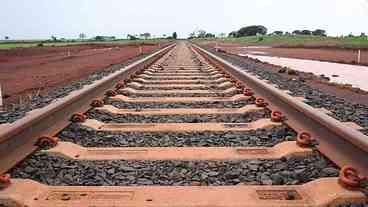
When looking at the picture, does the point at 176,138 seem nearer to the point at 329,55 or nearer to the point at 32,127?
the point at 32,127

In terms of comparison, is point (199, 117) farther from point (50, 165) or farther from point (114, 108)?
point (50, 165)

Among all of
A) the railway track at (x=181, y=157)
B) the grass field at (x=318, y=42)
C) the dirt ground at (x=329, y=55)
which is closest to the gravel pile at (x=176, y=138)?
the railway track at (x=181, y=157)

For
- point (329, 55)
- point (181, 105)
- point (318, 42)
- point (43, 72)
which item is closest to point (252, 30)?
point (318, 42)

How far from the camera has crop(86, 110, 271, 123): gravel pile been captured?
15.7ft

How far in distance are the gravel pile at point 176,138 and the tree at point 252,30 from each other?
160 meters

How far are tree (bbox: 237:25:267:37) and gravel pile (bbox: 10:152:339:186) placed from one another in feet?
527

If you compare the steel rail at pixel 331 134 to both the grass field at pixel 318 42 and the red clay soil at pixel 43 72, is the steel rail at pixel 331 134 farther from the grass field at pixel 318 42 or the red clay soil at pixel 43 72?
the grass field at pixel 318 42

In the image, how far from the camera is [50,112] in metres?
4.09

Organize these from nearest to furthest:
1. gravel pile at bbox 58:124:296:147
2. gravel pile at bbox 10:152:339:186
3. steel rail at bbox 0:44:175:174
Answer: gravel pile at bbox 10:152:339:186 → steel rail at bbox 0:44:175:174 → gravel pile at bbox 58:124:296:147

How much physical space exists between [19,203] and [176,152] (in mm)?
1314

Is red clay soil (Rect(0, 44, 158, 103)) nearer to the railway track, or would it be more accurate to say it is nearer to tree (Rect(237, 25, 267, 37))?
the railway track

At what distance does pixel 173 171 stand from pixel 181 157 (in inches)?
10.7

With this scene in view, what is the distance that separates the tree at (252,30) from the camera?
162375 mm

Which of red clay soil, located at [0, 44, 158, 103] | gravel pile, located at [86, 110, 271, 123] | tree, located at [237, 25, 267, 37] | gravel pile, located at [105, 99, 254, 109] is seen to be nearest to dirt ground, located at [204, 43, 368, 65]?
red clay soil, located at [0, 44, 158, 103]
